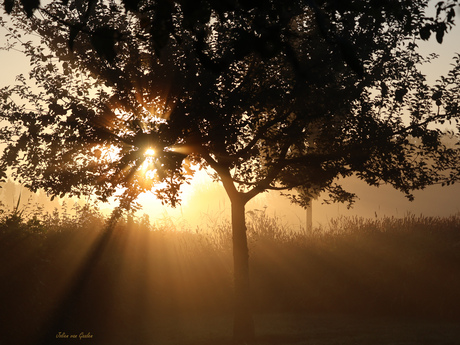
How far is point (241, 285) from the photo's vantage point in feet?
49.6

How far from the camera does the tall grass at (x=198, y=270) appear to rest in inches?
582

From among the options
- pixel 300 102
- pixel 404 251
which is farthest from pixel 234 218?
pixel 404 251

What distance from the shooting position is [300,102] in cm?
1338

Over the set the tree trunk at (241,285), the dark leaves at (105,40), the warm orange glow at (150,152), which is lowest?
the tree trunk at (241,285)

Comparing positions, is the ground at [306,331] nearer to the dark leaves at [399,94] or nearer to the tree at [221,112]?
the tree at [221,112]

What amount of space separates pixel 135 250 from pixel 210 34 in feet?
29.5

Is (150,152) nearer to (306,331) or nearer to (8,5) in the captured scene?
(8,5)

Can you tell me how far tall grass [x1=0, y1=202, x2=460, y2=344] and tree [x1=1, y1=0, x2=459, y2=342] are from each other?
258 cm

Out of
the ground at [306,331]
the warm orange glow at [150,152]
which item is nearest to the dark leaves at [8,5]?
the warm orange glow at [150,152]

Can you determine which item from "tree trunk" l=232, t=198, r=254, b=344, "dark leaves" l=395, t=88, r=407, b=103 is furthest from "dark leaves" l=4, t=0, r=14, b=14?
"dark leaves" l=395, t=88, r=407, b=103

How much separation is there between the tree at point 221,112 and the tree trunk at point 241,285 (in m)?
0.03

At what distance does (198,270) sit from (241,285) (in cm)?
547

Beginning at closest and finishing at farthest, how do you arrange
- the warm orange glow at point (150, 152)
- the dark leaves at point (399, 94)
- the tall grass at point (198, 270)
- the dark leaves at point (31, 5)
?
1. the dark leaves at point (31, 5)
2. the warm orange glow at point (150, 152)
3. the dark leaves at point (399, 94)
4. the tall grass at point (198, 270)

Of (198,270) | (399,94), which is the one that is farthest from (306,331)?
(399,94)
